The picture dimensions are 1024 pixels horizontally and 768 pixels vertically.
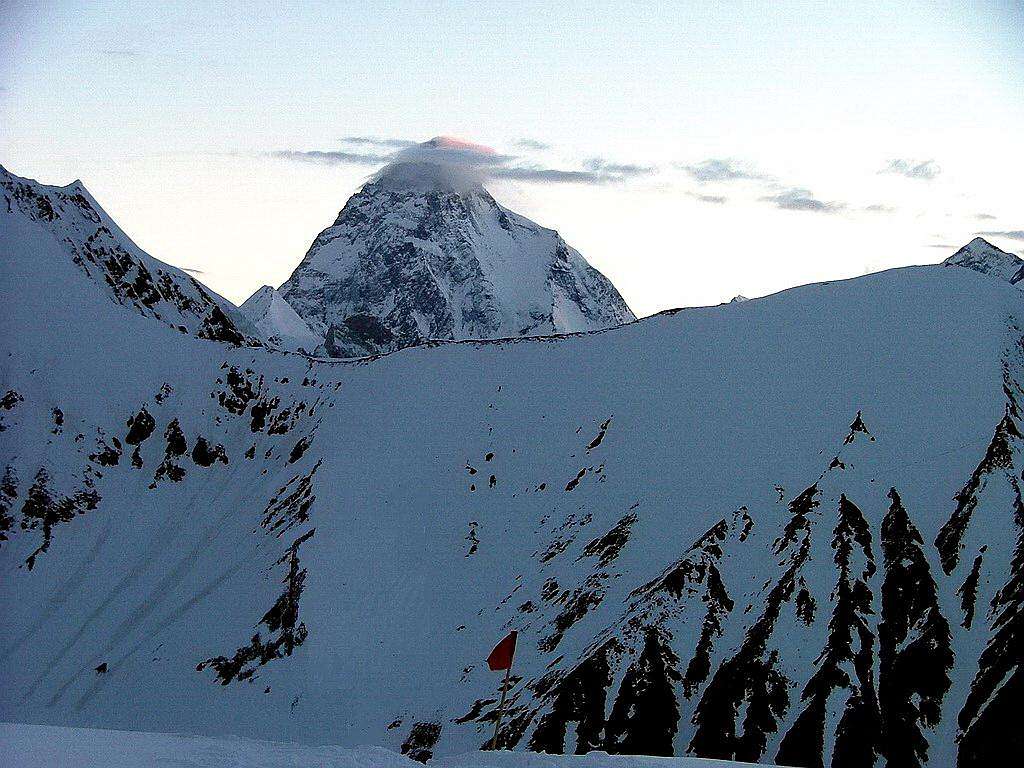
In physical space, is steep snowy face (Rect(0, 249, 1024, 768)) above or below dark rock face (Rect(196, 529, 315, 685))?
Result: above

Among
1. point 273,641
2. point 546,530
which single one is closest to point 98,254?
point 273,641

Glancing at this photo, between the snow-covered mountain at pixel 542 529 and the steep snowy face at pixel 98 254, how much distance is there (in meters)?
1.52

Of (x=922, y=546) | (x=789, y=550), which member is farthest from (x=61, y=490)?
(x=922, y=546)

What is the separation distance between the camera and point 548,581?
75.6 meters

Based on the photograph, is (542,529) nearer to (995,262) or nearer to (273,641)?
(273,641)

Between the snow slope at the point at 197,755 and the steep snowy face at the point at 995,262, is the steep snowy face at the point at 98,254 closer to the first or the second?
the snow slope at the point at 197,755

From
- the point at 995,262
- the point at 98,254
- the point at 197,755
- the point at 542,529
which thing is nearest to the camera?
the point at 197,755

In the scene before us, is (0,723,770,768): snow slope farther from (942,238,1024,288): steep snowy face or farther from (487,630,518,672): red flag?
(942,238,1024,288): steep snowy face

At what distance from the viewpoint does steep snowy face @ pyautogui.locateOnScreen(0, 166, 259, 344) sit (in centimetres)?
13629

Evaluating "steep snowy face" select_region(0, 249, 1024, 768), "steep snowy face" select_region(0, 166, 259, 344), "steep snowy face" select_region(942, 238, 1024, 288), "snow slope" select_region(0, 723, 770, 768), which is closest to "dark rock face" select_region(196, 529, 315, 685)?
"steep snowy face" select_region(0, 249, 1024, 768)

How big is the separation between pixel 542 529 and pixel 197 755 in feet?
220

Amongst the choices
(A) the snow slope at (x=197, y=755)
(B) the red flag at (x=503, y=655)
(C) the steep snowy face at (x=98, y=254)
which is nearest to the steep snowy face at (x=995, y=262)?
(C) the steep snowy face at (x=98, y=254)

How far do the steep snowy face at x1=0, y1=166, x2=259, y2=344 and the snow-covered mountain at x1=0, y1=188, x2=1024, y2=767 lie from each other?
1.52m

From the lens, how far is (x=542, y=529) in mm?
84375
